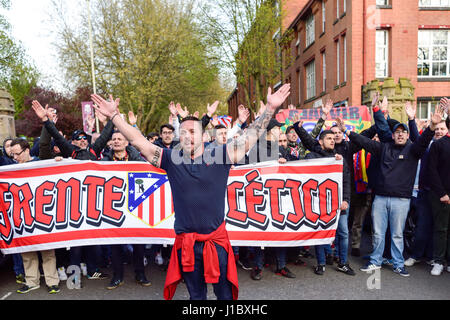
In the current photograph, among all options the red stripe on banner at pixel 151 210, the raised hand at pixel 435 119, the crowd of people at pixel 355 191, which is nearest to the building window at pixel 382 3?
the crowd of people at pixel 355 191

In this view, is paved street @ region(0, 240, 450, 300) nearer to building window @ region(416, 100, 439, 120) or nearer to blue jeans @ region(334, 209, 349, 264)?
blue jeans @ region(334, 209, 349, 264)

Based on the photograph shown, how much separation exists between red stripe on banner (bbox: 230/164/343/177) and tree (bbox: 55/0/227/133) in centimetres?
1923

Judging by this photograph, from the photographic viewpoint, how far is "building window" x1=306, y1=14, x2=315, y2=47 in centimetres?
2469

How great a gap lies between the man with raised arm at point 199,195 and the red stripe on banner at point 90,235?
1917 millimetres

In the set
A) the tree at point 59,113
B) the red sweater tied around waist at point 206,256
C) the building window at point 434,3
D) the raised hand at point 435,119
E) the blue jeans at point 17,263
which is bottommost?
the blue jeans at point 17,263

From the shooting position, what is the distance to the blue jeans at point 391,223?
5.01 m

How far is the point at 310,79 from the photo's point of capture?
85.4 feet

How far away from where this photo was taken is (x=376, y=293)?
4344mm

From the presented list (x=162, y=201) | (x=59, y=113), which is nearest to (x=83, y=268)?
(x=162, y=201)

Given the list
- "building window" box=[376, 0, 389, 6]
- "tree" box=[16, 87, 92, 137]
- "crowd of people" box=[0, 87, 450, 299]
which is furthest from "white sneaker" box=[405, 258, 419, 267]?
"tree" box=[16, 87, 92, 137]

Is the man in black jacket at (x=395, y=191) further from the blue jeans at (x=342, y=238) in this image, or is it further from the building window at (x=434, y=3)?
the building window at (x=434, y=3)

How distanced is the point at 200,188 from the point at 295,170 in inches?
103

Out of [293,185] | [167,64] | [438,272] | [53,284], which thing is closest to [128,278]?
[53,284]

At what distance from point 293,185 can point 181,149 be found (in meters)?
2.58
